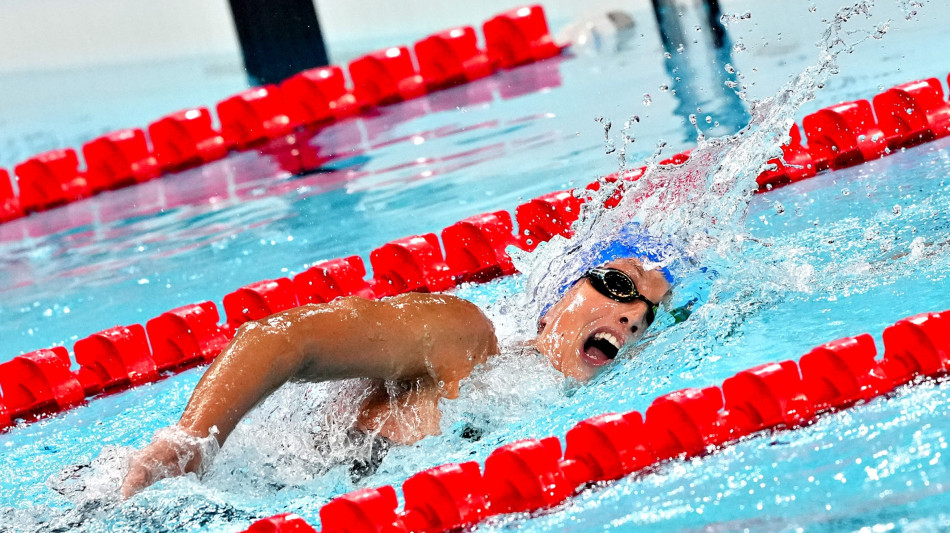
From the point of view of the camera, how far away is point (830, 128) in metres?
4.34

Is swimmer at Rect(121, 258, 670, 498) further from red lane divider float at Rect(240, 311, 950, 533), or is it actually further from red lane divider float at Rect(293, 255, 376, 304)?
red lane divider float at Rect(293, 255, 376, 304)

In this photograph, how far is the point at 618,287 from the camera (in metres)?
2.59

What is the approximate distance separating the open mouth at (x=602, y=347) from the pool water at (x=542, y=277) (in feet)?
0.31

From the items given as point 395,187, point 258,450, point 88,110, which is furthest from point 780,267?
point 88,110

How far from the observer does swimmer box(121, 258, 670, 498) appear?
75.5 inches

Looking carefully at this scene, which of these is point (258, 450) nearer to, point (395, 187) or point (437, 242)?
point (437, 242)

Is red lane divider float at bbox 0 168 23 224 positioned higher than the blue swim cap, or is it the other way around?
red lane divider float at bbox 0 168 23 224

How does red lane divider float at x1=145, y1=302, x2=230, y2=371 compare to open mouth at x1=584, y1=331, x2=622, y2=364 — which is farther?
red lane divider float at x1=145, y1=302, x2=230, y2=371

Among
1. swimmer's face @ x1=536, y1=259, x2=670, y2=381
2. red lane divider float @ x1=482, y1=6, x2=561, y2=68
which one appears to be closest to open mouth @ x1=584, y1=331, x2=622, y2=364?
swimmer's face @ x1=536, y1=259, x2=670, y2=381

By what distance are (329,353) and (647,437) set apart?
2.34 ft

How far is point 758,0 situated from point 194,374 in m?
5.29

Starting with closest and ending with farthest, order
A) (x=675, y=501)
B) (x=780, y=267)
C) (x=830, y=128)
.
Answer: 1. (x=675, y=501)
2. (x=780, y=267)
3. (x=830, y=128)

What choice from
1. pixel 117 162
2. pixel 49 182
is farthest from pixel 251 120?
pixel 49 182

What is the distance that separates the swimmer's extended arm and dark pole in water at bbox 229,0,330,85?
4.99 meters
